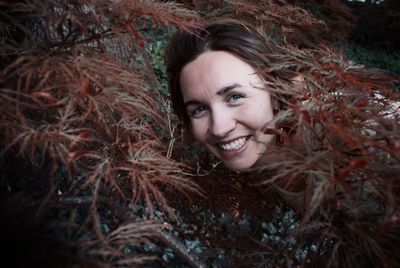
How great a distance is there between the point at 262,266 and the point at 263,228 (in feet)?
3.73

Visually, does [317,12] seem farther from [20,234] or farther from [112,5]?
[20,234]

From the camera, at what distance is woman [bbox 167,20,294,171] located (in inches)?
48.6

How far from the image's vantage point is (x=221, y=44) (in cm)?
132

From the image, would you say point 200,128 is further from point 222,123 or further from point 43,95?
point 43,95

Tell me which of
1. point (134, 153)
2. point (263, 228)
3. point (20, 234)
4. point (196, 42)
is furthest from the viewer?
point (263, 228)

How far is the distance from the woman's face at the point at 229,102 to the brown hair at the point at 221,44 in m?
0.03

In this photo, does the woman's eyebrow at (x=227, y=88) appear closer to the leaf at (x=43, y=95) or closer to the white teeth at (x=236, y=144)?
the white teeth at (x=236, y=144)

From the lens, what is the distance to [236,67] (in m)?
1.26

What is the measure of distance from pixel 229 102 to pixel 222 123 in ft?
0.35

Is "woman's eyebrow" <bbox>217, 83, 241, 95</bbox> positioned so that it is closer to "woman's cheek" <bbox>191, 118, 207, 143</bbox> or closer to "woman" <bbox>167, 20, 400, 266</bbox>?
"woman" <bbox>167, 20, 400, 266</bbox>

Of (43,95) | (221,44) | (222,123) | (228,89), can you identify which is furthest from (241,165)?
(43,95)

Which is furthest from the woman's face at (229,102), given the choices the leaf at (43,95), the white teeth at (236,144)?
the leaf at (43,95)

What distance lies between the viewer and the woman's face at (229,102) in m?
1.23

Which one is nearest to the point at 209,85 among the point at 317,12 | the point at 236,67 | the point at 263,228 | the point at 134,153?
the point at 236,67
